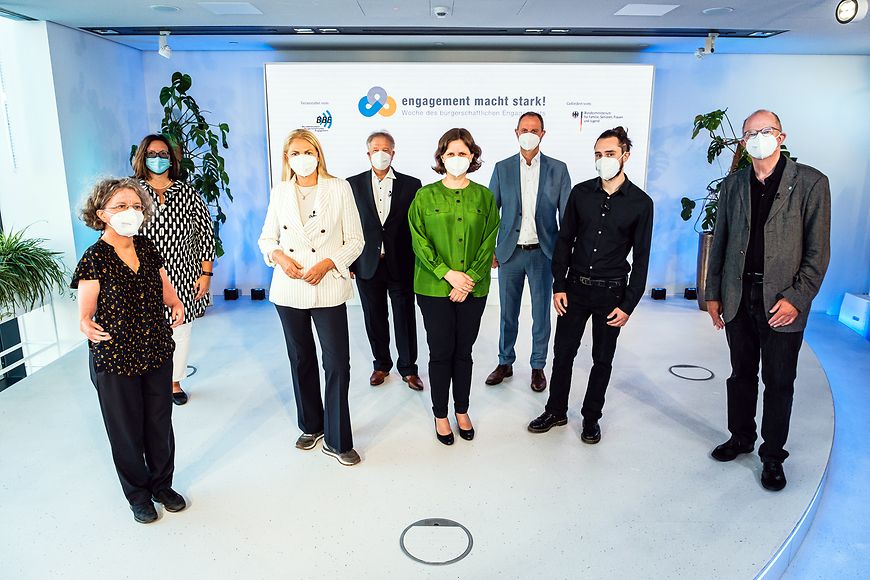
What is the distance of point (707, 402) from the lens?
3.62 m

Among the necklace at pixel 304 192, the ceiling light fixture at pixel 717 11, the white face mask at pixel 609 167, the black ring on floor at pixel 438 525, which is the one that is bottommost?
the black ring on floor at pixel 438 525

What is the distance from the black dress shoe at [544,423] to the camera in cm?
321

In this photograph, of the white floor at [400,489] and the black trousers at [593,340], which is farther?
the black trousers at [593,340]

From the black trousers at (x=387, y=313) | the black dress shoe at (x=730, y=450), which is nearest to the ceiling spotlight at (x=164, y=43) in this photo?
the black trousers at (x=387, y=313)

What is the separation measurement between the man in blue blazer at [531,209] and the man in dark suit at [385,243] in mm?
552

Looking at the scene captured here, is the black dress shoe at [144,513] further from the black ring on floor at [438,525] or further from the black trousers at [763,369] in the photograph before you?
the black trousers at [763,369]

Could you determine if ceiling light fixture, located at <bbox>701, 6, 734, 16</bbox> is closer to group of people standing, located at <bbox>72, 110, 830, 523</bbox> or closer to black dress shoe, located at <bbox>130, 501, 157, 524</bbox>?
group of people standing, located at <bbox>72, 110, 830, 523</bbox>

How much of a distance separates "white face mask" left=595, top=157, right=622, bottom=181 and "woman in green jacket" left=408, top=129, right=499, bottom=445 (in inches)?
21.1

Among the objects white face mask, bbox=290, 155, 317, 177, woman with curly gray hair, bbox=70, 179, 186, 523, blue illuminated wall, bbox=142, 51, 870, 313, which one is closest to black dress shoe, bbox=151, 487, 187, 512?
woman with curly gray hair, bbox=70, 179, 186, 523

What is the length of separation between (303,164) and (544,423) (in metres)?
1.80

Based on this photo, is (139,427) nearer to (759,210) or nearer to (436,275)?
(436,275)

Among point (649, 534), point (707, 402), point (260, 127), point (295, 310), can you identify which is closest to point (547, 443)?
point (649, 534)

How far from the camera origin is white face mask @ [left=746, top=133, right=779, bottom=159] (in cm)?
254

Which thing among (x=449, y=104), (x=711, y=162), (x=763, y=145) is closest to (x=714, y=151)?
(x=711, y=162)
